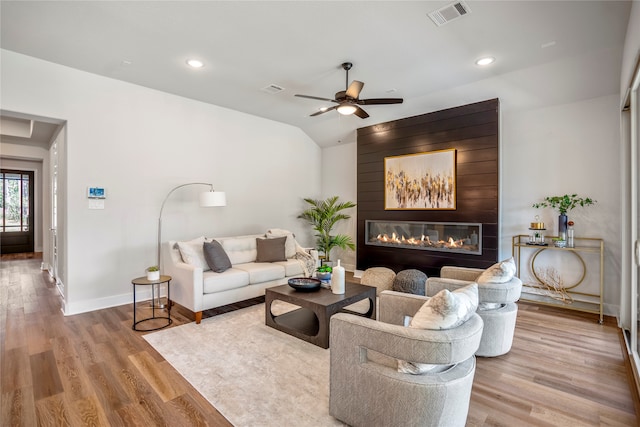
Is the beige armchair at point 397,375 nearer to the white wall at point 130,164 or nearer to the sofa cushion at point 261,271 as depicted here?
the sofa cushion at point 261,271

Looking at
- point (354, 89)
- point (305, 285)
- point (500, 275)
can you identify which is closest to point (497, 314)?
point (500, 275)

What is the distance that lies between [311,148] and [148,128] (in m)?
3.44

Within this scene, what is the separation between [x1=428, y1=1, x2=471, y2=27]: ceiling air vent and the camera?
2.68m

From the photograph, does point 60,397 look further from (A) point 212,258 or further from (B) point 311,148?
(B) point 311,148

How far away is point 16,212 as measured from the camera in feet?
29.1

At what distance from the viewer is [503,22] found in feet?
9.53

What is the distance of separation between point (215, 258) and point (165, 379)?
1793 mm

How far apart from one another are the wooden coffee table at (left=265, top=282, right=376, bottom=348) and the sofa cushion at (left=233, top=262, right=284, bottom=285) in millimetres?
861

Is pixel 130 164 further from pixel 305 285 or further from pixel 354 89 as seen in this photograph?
pixel 354 89

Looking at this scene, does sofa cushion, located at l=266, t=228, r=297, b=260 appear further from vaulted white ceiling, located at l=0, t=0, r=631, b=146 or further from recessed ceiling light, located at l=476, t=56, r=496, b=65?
recessed ceiling light, located at l=476, t=56, r=496, b=65

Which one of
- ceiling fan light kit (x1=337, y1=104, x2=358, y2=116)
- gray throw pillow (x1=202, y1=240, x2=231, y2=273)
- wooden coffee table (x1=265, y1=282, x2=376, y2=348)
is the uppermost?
ceiling fan light kit (x1=337, y1=104, x2=358, y2=116)

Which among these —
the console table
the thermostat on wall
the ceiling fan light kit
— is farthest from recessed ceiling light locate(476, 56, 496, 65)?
the thermostat on wall

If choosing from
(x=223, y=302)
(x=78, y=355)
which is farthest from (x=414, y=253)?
(x=78, y=355)

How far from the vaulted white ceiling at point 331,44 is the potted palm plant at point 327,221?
254 cm
